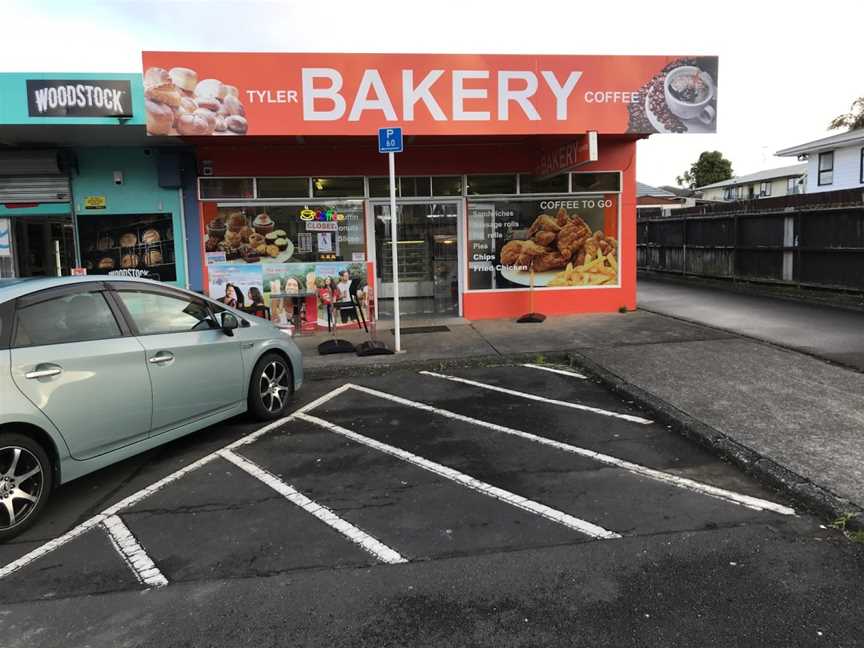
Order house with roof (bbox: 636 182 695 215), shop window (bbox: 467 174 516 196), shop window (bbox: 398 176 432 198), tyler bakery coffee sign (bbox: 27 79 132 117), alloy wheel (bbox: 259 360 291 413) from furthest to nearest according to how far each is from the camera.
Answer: house with roof (bbox: 636 182 695 215) → shop window (bbox: 467 174 516 196) → shop window (bbox: 398 176 432 198) → tyler bakery coffee sign (bbox: 27 79 132 117) → alloy wheel (bbox: 259 360 291 413)

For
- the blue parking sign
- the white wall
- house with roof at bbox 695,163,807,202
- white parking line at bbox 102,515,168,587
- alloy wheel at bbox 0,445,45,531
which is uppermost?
house with roof at bbox 695,163,807,202

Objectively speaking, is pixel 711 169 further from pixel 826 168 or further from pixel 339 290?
pixel 339 290

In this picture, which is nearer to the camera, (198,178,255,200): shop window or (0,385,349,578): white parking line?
(0,385,349,578): white parking line

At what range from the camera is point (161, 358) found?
4.98 meters

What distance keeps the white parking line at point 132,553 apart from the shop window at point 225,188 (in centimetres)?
785

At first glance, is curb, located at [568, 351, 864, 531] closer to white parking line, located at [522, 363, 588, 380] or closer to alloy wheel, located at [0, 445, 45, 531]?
white parking line, located at [522, 363, 588, 380]

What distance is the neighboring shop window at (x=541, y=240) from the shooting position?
1180 centimetres

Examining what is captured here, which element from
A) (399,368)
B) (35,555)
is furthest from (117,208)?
(35,555)

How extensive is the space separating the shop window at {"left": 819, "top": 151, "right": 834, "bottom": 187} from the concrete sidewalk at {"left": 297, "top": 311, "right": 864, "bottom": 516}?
928 inches

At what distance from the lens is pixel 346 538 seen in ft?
12.7

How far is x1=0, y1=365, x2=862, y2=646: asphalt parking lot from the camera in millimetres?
3129

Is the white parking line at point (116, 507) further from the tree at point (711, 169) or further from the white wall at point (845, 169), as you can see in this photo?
the tree at point (711, 169)

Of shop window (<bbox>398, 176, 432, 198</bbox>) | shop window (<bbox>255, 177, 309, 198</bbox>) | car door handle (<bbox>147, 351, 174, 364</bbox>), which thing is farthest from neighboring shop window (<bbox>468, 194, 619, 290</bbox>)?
car door handle (<bbox>147, 351, 174, 364</bbox>)

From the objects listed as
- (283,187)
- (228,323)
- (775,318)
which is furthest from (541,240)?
(228,323)
